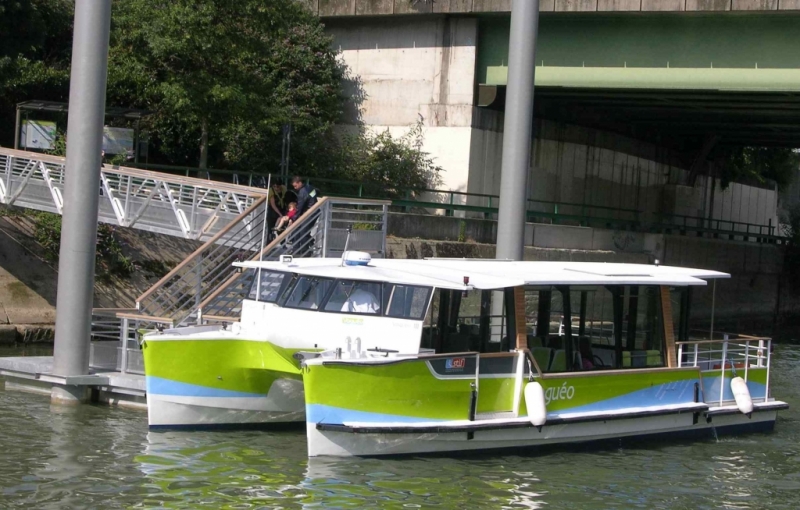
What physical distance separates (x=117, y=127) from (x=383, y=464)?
1920 centimetres

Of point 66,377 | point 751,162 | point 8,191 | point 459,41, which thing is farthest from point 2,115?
point 751,162

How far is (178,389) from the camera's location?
46.3 ft

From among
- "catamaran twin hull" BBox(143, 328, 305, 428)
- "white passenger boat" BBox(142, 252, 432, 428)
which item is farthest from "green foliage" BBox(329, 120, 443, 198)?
"catamaran twin hull" BBox(143, 328, 305, 428)

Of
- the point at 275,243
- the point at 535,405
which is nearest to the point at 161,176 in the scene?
the point at 275,243

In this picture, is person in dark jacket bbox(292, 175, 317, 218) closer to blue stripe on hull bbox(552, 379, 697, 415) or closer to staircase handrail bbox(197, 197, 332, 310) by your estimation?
staircase handrail bbox(197, 197, 332, 310)

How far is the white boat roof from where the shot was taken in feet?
43.4

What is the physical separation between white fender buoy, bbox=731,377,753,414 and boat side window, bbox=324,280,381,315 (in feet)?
18.4

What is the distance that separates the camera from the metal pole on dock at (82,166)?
1478cm

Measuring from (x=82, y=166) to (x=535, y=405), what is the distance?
6.58 m

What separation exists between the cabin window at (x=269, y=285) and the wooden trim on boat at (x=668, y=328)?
16.2ft

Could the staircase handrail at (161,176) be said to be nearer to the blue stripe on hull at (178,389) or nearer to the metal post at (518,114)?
the metal post at (518,114)

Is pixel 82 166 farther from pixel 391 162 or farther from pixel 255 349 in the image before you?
pixel 391 162

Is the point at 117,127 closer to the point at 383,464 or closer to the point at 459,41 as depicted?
the point at 459,41

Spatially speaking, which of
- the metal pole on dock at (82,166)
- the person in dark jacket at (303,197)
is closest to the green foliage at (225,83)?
the person in dark jacket at (303,197)
